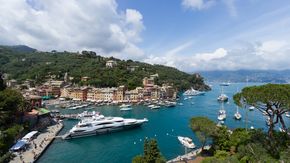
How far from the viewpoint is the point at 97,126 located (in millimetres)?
47188

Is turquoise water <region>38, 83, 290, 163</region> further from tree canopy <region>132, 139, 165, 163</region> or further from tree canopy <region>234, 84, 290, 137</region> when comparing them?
tree canopy <region>234, 84, 290, 137</region>

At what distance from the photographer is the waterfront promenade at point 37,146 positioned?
102 ft

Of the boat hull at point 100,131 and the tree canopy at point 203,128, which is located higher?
the tree canopy at point 203,128

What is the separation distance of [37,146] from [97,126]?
1269cm

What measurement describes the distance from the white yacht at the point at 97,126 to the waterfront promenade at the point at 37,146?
304cm

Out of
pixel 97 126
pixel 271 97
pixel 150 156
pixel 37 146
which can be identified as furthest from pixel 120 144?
pixel 271 97

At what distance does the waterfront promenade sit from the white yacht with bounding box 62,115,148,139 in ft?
9.97

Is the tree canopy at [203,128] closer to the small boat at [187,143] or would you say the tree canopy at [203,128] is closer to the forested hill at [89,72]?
the small boat at [187,143]

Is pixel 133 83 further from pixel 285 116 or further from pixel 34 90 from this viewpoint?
pixel 285 116

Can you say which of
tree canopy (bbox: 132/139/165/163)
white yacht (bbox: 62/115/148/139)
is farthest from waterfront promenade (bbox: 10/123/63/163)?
tree canopy (bbox: 132/139/165/163)

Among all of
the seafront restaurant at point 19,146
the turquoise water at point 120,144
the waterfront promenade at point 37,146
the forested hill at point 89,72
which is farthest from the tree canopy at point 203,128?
the forested hill at point 89,72

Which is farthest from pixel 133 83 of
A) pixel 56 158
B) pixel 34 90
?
pixel 56 158

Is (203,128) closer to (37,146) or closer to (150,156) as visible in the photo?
(150,156)

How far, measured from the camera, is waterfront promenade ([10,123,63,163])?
31017 mm
